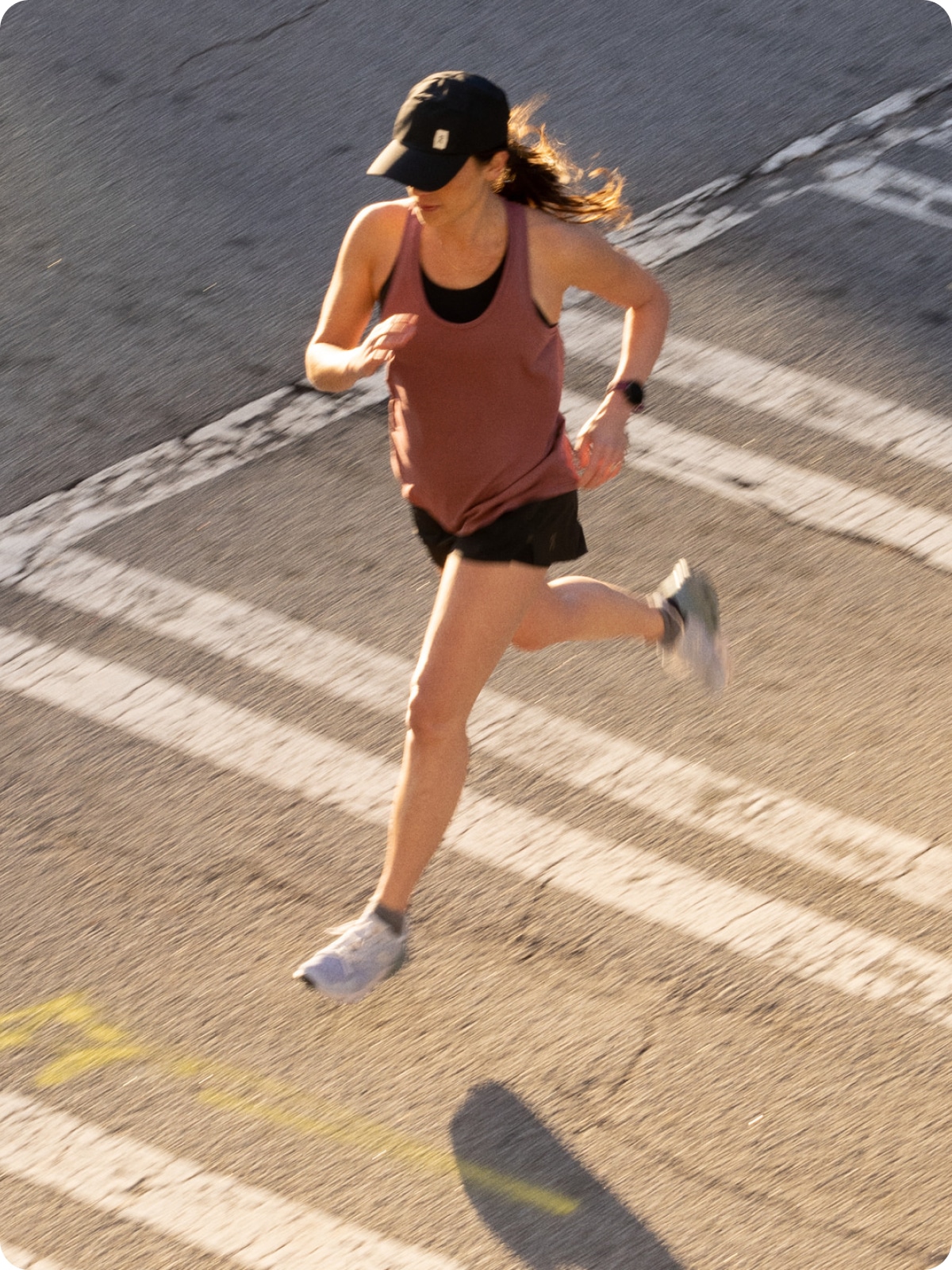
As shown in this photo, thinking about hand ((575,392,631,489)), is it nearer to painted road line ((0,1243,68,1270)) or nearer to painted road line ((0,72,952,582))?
painted road line ((0,1243,68,1270))

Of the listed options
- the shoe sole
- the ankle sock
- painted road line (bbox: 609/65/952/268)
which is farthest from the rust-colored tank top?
painted road line (bbox: 609/65/952/268)

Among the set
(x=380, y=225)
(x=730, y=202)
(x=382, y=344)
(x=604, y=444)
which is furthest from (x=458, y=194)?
(x=730, y=202)

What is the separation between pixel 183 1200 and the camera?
4.55 m

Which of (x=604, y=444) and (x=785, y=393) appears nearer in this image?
(x=604, y=444)

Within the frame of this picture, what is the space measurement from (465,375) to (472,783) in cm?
173

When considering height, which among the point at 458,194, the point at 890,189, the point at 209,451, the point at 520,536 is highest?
the point at 458,194

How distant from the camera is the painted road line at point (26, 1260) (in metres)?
4.43

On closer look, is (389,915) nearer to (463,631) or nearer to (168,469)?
(463,631)

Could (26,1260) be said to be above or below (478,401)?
below

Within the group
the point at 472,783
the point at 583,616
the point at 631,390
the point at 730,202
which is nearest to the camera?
the point at 631,390

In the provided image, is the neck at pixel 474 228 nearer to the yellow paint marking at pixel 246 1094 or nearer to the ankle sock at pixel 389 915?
the ankle sock at pixel 389 915

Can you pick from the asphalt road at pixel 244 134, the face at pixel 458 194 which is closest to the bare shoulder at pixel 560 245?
the face at pixel 458 194

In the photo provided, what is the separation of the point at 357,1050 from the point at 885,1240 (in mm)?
1504

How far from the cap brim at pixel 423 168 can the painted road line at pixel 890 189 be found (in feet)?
16.6
